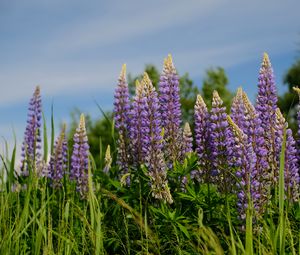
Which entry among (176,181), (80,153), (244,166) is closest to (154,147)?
(176,181)

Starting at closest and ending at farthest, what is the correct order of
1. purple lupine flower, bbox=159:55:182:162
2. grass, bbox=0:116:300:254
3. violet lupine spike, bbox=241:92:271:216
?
grass, bbox=0:116:300:254
violet lupine spike, bbox=241:92:271:216
purple lupine flower, bbox=159:55:182:162

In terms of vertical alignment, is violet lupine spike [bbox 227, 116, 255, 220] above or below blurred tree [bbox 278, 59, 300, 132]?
below

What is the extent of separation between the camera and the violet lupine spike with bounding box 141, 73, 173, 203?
245 inches

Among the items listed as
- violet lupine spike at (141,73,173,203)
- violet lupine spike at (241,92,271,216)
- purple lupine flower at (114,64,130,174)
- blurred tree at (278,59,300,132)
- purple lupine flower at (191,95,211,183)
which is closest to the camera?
violet lupine spike at (241,92,271,216)

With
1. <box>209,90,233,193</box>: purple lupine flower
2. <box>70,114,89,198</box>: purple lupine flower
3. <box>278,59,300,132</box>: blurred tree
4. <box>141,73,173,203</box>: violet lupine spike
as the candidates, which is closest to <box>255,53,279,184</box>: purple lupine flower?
<box>209,90,233,193</box>: purple lupine flower

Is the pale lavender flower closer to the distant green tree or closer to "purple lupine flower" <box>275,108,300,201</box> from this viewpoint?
"purple lupine flower" <box>275,108,300,201</box>

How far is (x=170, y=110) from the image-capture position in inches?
278

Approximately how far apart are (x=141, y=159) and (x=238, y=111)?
144 centimetres

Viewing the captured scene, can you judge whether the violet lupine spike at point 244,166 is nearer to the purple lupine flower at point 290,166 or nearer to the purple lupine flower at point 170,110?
the purple lupine flower at point 290,166

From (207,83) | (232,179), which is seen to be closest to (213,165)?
(232,179)

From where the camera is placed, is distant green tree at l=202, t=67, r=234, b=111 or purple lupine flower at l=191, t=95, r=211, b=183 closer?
purple lupine flower at l=191, t=95, r=211, b=183

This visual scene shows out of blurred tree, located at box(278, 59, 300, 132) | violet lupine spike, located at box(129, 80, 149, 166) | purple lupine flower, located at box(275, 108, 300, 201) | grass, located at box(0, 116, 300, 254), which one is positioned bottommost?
grass, located at box(0, 116, 300, 254)

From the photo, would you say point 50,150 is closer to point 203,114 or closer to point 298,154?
point 203,114

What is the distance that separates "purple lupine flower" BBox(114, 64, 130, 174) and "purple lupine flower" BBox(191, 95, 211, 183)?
3.99 feet
